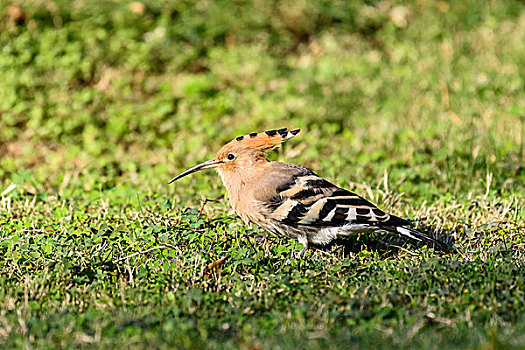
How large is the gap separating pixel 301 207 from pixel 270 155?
2.21m

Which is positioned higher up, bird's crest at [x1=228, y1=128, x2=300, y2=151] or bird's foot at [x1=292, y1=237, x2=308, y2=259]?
bird's crest at [x1=228, y1=128, x2=300, y2=151]

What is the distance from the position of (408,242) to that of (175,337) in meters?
2.02

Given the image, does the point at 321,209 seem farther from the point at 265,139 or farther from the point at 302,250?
the point at 265,139

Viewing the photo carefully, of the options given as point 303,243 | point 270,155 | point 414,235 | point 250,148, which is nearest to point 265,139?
point 250,148

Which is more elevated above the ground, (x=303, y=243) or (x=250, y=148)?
(x=250, y=148)

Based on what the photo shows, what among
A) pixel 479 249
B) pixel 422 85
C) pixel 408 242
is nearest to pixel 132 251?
pixel 408 242

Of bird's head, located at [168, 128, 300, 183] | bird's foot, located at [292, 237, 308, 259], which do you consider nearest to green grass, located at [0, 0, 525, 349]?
bird's foot, located at [292, 237, 308, 259]

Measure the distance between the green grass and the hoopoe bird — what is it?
16 centimetres

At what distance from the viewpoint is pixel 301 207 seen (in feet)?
14.9

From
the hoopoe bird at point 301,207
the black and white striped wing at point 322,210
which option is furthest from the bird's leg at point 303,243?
the black and white striped wing at point 322,210

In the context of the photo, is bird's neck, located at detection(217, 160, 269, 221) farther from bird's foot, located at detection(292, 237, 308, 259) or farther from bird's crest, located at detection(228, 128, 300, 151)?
bird's foot, located at detection(292, 237, 308, 259)

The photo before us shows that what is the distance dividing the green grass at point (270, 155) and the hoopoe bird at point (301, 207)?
16cm

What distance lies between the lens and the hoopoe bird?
14.8 ft

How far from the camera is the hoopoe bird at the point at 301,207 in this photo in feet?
14.8
